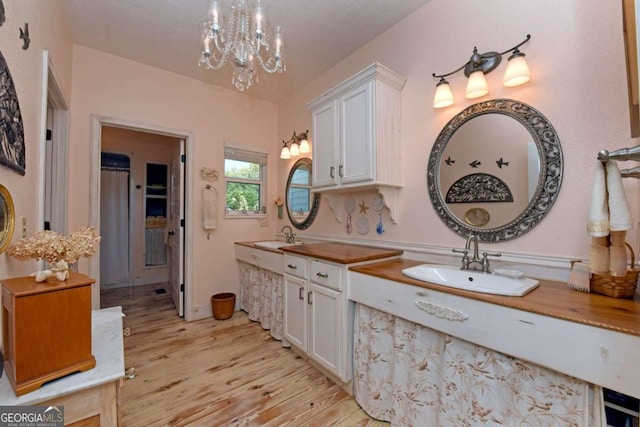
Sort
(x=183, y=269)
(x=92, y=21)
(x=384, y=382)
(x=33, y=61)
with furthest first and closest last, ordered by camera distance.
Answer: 1. (x=183, y=269)
2. (x=92, y=21)
3. (x=384, y=382)
4. (x=33, y=61)

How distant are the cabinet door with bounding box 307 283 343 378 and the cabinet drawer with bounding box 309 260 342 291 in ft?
0.13

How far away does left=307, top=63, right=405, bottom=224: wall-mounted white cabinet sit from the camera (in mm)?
1991

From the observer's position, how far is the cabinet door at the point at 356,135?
6.57 ft

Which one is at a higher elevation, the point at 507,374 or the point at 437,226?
the point at 437,226

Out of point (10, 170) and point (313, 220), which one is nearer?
point (10, 170)

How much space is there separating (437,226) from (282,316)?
5.23ft

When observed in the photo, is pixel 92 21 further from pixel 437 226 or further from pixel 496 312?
pixel 496 312

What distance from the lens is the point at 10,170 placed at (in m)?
1.02

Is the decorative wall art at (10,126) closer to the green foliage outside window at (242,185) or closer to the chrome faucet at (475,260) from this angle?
the chrome faucet at (475,260)

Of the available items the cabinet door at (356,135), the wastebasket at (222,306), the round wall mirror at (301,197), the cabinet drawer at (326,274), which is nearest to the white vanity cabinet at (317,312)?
the cabinet drawer at (326,274)

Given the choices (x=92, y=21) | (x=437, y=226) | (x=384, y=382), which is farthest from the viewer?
(x=92, y=21)

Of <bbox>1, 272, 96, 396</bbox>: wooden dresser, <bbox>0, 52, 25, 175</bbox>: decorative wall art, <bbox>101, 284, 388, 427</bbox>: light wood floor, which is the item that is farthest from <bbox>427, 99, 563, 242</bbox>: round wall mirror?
<bbox>0, 52, 25, 175</bbox>: decorative wall art

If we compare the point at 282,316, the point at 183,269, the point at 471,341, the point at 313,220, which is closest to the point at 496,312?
the point at 471,341

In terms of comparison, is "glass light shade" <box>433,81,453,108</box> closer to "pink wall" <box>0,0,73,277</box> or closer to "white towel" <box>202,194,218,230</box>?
"pink wall" <box>0,0,73,277</box>
